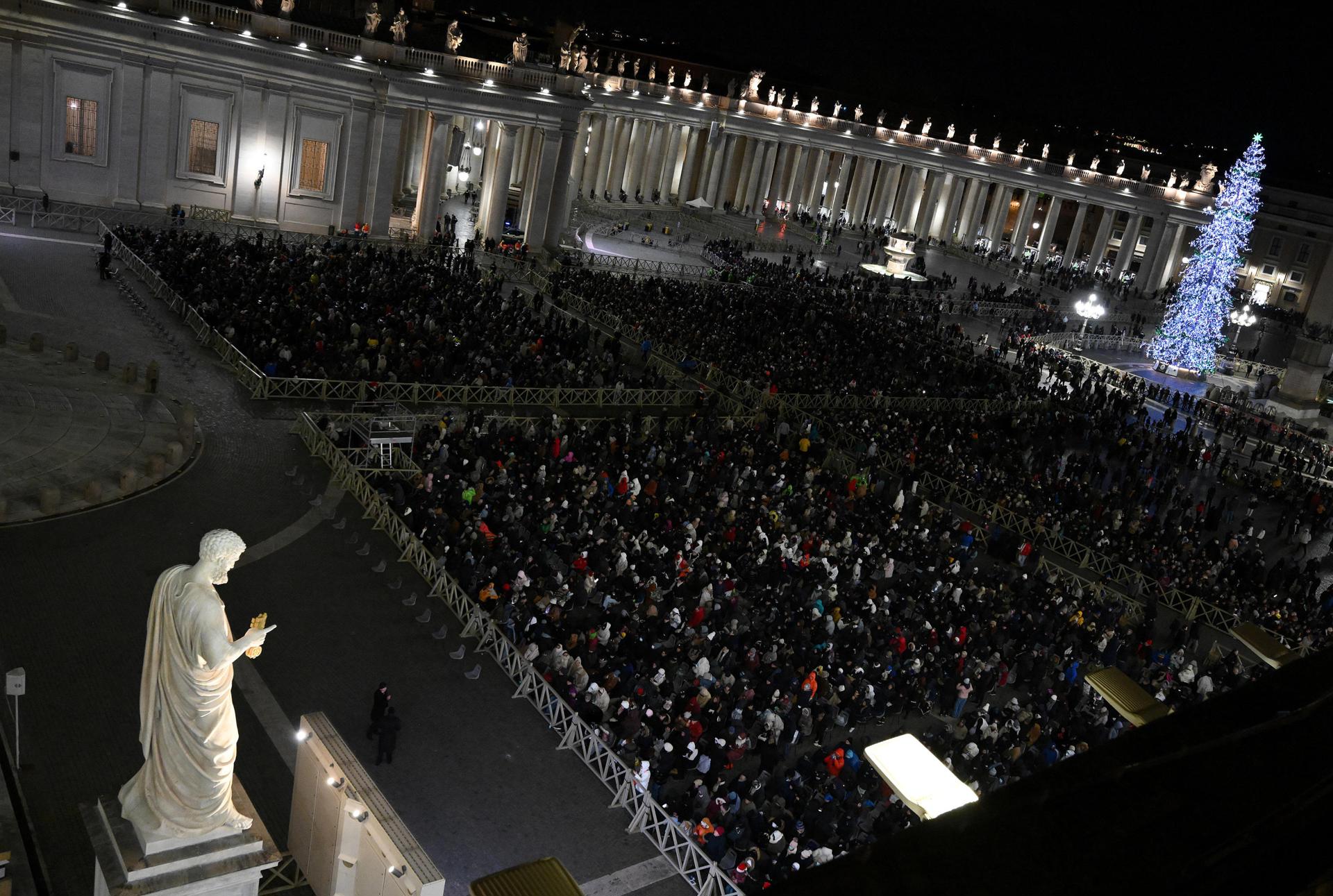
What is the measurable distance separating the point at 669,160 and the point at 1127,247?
35539mm

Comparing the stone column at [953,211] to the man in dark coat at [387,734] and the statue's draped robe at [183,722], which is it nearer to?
the man in dark coat at [387,734]

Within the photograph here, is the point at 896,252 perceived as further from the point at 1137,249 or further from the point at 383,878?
the point at 383,878

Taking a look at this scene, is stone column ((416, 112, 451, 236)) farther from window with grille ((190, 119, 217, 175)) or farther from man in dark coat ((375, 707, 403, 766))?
man in dark coat ((375, 707, 403, 766))

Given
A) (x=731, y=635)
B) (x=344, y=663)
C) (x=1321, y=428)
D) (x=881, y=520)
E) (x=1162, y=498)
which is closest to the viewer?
(x=344, y=663)

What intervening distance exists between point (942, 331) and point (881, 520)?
101 feet

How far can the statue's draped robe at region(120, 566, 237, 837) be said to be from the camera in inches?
339

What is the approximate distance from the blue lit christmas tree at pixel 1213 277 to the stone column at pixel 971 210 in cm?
2475

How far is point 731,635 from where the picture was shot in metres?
21.0

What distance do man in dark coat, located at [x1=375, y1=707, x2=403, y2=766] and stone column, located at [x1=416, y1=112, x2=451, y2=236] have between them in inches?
1603

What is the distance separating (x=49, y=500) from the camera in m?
21.1

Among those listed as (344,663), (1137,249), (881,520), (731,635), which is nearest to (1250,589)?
(881,520)

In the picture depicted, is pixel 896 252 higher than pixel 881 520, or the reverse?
pixel 896 252

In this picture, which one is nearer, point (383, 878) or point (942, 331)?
point (383, 878)

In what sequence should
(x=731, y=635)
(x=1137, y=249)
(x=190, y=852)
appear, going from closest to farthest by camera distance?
(x=190, y=852) < (x=731, y=635) < (x=1137, y=249)
